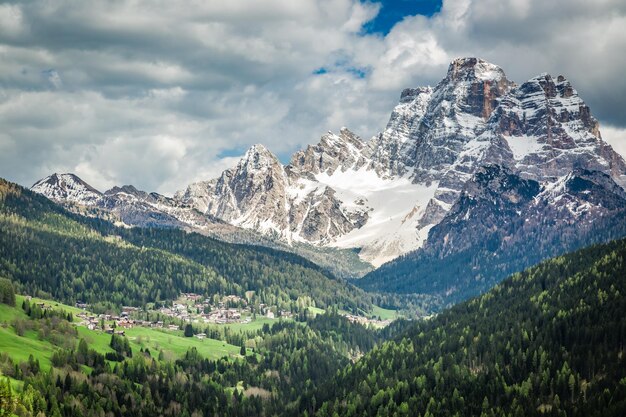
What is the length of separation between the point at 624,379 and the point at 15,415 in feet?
436

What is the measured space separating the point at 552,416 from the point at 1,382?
375 feet

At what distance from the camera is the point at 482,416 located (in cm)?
19938

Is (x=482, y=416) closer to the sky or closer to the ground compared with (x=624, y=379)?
closer to the ground

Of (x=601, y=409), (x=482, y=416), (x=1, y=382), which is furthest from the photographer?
(x=482, y=416)

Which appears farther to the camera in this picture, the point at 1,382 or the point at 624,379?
the point at 624,379

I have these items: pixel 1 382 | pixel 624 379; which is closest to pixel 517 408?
pixel 624 379

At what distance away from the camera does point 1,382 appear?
17175 centimetres

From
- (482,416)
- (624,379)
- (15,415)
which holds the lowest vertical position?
(15,415)

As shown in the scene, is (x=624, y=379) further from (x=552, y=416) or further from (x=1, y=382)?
(x=1, y=382)

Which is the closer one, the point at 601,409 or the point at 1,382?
the point at 1,382

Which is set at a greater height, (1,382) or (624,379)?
(624,379)

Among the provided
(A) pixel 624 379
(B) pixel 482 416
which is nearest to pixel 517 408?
(B) pixel 482 416

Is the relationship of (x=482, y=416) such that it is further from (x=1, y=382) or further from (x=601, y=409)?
(x=1, y=382)

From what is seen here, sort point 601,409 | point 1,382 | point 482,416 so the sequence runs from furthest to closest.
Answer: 1. point 482,416
2. point 601,409
3. point 1,382
